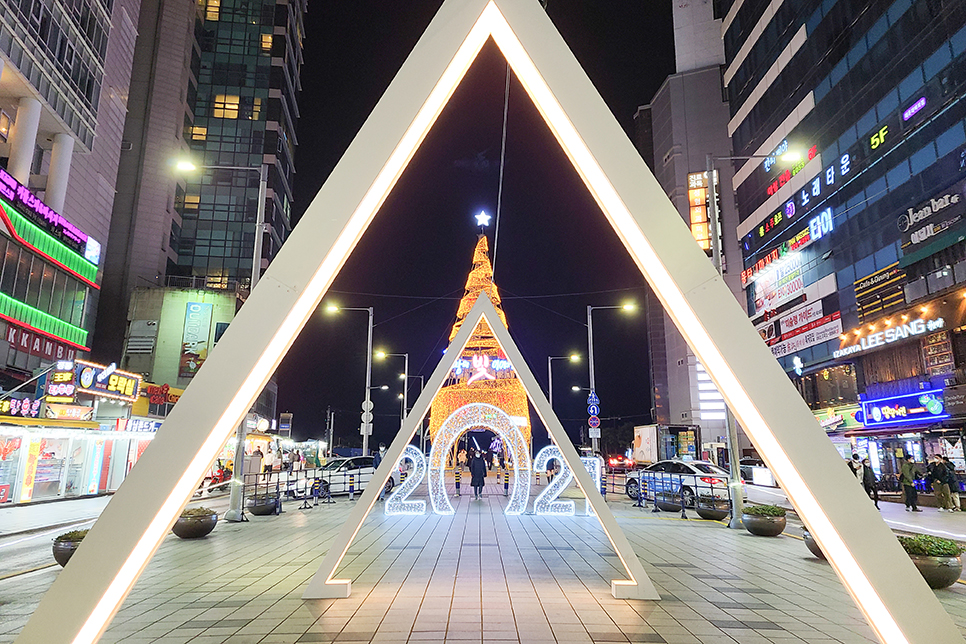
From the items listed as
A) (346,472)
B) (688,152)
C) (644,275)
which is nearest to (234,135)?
(346,472)

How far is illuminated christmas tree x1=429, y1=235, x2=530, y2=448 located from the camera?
29516 mm

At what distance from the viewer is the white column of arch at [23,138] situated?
30.5 metres

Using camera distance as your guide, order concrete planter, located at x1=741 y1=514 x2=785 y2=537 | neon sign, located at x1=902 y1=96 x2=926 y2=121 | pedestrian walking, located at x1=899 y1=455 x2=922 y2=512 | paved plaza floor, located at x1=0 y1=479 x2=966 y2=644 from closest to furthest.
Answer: paved plaza floor, located at x1=0 y1=479 x2=966 y2=644, concrete planter, located at x1=741 y1=514 x2=785 y2=537, pedestrian walking, located at x1=899 y1=455 x2=922 y2=512, neon sign, located at x1=902 y1=96 x2=926 y2=121

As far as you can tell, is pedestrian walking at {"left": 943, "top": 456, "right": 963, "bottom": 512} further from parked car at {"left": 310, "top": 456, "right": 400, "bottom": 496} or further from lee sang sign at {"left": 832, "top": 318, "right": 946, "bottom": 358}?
parked car at {"left": 310, "top": 456, "right": 400, "bottom": 496}

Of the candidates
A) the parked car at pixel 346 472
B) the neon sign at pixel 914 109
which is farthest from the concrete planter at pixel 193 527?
the neon sign at pixel 914 109

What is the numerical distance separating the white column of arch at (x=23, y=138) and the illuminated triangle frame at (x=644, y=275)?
35.7m

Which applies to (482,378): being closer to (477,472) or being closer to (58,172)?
(477,472)

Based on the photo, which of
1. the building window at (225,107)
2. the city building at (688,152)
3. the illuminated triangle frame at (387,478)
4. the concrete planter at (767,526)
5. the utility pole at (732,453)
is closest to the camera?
the illuminated triangle frame at (387,478)

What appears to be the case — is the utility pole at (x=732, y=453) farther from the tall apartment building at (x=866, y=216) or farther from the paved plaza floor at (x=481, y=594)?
the tall apartment building at (x=866, y=216)

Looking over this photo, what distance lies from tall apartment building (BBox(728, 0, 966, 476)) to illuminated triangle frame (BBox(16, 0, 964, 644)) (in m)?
27.2

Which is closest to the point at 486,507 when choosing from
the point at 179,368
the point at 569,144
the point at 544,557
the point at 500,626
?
the point at 544,557

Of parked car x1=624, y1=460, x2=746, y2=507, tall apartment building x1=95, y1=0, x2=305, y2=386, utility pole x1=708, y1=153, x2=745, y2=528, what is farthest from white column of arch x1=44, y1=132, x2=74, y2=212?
utility pole x1=708, y1=153, x2=745, y2=528

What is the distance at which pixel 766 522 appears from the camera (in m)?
13.0

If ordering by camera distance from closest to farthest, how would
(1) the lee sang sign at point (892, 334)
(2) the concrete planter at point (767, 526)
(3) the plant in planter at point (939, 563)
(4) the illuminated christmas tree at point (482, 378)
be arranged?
(3) the plant in planter at point (939, 563) < (2) the concrete planter at point (767, 526) < (1) the lee sang sign at point (892, 334) < (4) the illuminated christmas tree at point (482, 378)
